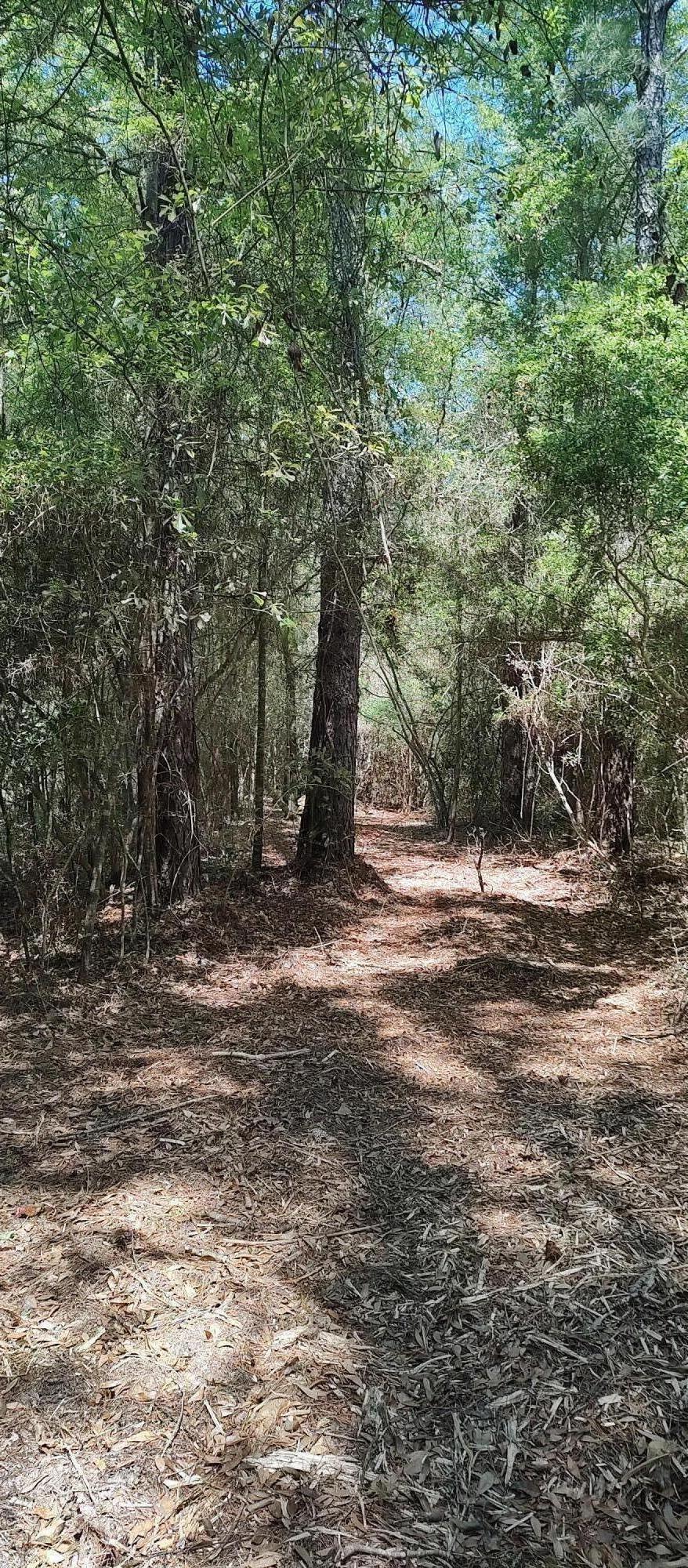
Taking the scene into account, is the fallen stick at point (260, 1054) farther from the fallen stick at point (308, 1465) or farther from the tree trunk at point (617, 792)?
the tree trunk at point (617, 792)

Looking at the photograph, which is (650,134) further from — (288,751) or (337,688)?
(288,751)

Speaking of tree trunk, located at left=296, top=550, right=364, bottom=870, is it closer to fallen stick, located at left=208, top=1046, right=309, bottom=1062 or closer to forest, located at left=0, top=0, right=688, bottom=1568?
forest, located at left=0, top=0, right=688, bottom=1568

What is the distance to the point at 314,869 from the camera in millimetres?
6574

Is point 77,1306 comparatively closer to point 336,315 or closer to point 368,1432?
point 368,1432

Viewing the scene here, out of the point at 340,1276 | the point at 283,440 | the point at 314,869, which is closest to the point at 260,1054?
the point at 340,1276

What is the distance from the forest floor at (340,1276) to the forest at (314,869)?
11 mm

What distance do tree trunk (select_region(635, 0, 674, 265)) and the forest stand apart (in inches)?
1.7

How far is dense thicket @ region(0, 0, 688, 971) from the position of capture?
11.0 feet

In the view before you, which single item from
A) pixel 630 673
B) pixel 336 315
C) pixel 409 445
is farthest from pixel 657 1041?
pixel 409 445

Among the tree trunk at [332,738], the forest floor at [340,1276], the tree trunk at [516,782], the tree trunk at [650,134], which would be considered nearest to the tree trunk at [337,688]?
the tree trunk at [332,738]

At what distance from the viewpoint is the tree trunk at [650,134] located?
802 cm

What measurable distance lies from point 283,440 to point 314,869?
2.98 m

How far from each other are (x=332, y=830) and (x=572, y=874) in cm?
235

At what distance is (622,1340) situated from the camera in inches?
81.4
